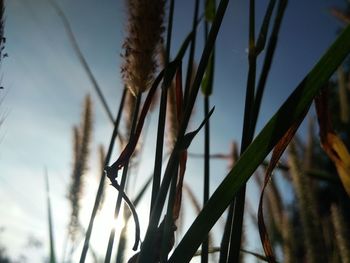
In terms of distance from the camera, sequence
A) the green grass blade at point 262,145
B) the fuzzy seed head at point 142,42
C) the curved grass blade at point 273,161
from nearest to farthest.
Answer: the green grass blade at point 262,145 → the curved grass blade at point 273,161 → the fuzzy seed head at point 142,42

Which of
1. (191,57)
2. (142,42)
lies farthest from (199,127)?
(142,42)

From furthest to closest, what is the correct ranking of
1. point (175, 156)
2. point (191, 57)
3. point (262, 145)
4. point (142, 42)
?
point (142, 42), point (191, 57), point (175, 156), point (262, 145)

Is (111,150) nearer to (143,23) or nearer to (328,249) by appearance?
(143,23)

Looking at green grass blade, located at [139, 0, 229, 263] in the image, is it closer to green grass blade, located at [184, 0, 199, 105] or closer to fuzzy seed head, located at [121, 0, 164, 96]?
green grass blade, located at [184, 0, 199, 105]

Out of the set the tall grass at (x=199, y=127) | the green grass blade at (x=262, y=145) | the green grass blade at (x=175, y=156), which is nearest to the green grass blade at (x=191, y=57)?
the tall grass at (x=199, y=127)

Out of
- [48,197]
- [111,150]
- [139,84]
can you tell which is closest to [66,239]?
[48,197]

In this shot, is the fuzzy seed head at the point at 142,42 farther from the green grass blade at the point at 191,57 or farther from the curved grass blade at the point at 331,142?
the curved grass blade at the point at 331,142

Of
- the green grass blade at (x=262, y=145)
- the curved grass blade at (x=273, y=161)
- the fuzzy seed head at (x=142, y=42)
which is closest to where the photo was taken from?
the green grass blade at (x=262, y=145)

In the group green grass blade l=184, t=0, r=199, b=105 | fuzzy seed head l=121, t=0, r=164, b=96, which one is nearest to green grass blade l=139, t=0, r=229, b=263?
green grass blade l=184, t=0, r=199, b=105

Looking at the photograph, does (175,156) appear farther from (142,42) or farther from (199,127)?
(142,42)
